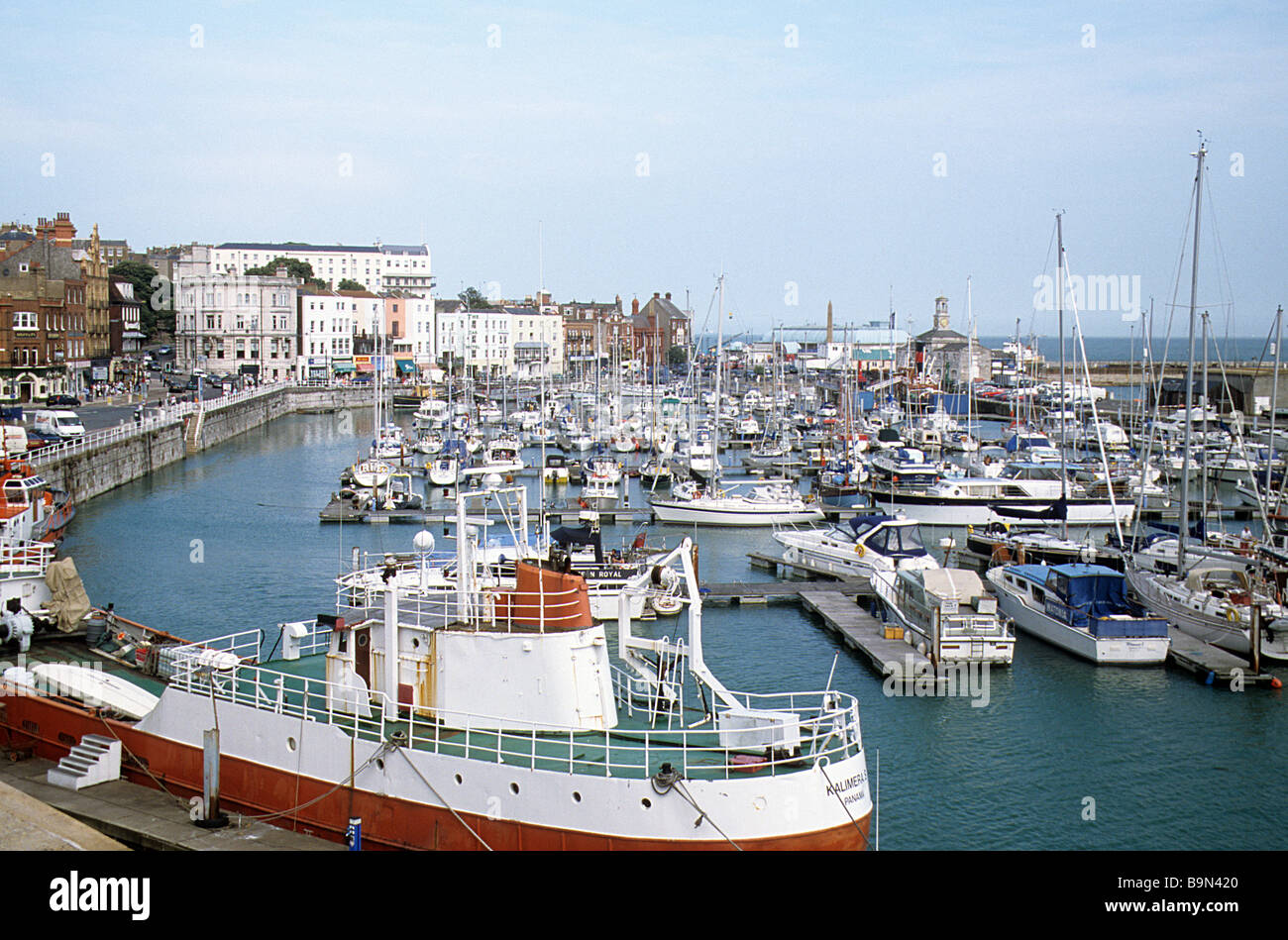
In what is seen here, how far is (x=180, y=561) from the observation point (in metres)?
45.9

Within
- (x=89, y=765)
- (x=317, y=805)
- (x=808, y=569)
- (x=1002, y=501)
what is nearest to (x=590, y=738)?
(x=317, y=805)

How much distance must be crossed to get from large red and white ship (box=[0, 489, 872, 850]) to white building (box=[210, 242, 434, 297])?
143578 millimetres

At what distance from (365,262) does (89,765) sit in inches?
6070

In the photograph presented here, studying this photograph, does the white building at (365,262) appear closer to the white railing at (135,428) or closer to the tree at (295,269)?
the tree at (295,269)

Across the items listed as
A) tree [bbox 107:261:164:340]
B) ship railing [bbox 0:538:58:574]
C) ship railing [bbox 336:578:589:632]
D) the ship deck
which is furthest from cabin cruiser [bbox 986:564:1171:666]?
tree [bbox 107:261:164:340]

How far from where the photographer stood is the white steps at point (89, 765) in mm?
20234

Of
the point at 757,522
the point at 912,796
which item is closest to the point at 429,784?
the point at 912,796

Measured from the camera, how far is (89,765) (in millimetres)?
20359

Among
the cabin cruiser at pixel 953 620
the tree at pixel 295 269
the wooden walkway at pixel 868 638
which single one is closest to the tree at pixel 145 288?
the tree at pixel 295 269

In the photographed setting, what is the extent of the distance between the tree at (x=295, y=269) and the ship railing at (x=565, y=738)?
415 ft

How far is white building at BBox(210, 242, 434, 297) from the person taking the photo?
16125 cm

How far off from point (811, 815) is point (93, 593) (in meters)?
31.4
